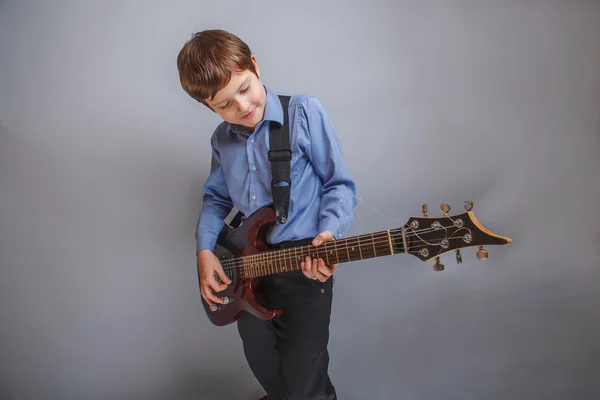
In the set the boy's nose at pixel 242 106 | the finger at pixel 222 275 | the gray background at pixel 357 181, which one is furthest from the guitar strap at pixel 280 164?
the gray background at pixel 357 181

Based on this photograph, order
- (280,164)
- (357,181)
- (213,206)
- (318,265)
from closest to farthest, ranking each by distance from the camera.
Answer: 1. (318,265)
2. (280,164)
3. (213,206)
4. (357,181)

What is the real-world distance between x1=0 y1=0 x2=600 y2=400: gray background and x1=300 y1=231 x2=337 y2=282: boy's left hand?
0.63 m

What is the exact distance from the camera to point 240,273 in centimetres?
140

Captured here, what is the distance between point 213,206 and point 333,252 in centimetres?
56

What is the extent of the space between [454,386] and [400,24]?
4.27ft

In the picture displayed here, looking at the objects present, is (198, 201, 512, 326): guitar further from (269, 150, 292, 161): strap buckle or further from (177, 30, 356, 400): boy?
(269, 150, 292, 161): strap buckle

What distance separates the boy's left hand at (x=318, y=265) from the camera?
3.82ft

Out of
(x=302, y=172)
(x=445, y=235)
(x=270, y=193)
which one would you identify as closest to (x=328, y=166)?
(x=302, y=172)

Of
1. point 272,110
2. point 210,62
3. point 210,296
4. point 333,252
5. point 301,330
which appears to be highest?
point 210,62

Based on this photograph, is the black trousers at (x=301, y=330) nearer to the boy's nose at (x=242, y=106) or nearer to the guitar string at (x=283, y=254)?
the guitar string at (x=283, y=254)

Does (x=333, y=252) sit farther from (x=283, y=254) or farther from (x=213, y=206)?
(x=213, y=206)

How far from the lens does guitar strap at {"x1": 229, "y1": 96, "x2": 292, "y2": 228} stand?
129 centimetres

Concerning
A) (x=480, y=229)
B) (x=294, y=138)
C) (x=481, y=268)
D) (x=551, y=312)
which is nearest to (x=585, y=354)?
(x=551, y=312)

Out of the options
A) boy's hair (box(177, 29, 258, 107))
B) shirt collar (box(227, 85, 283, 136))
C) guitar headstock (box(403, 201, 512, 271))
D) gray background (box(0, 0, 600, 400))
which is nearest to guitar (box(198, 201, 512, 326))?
guitar headstock (box(403, 201, 512, 271))
